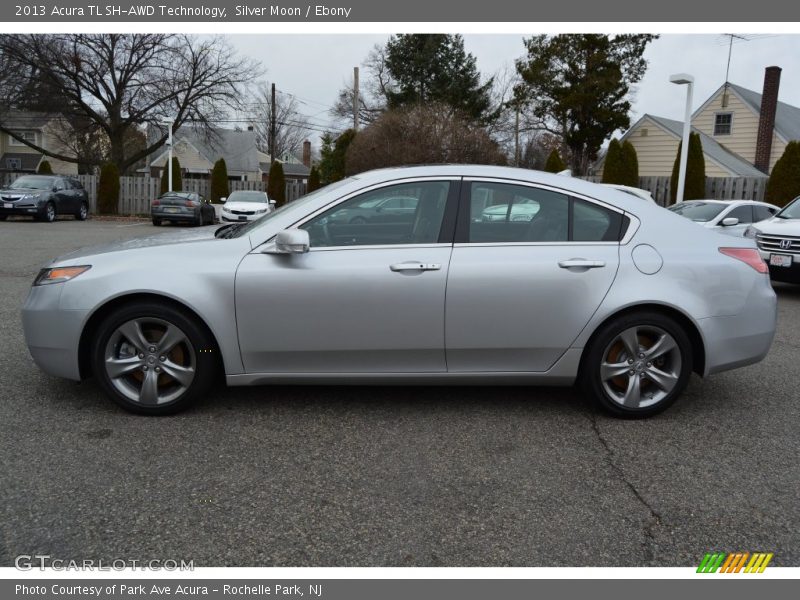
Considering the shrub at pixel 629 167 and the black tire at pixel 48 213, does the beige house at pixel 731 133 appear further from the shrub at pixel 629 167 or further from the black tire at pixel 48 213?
the black tire at pixel 48 213

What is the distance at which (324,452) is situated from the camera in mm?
3529

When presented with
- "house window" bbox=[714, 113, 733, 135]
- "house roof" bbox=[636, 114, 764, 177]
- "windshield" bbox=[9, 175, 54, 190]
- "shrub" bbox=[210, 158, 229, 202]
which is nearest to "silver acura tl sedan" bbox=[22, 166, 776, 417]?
"windshield" bbox=[9, 175, 54, 190]

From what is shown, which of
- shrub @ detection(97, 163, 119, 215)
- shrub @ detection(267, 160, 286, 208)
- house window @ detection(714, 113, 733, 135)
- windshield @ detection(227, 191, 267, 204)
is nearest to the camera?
windshield @ detection(227, 191, 267, 204)

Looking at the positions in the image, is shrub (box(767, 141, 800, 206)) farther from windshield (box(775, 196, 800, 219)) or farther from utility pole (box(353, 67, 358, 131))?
utility pole (box(353, 67, 358, 131))

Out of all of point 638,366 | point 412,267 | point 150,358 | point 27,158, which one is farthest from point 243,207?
point 27,158

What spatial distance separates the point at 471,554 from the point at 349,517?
57 centimetres

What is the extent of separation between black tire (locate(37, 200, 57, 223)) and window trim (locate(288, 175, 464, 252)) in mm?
20923

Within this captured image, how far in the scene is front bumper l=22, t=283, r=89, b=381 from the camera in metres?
3.86

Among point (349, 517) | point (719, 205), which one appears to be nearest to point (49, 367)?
point (349, 517)

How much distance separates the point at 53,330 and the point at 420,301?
2.20 m

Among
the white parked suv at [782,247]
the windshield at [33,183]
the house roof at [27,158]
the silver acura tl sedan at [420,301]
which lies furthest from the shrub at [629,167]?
the house roof at [27,158]

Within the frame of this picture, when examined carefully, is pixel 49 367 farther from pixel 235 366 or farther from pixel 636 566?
pixel 636 566

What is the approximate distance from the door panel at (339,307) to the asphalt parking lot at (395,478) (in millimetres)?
435

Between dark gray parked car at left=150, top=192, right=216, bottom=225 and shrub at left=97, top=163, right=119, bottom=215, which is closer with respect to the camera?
dark gray parked car at left=150, top=192, right=216, bottom=225
